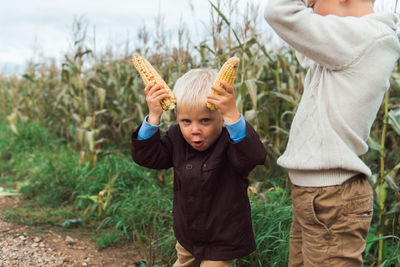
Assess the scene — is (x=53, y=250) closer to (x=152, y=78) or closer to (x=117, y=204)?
(x=117, y=204)

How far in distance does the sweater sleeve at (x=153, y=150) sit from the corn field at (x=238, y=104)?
102cm

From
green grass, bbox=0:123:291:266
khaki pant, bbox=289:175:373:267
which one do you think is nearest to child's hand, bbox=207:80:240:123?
khaki pant, bbox=289:175:373:267

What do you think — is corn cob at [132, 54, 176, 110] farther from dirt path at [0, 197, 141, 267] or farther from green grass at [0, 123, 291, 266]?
dirt path at [0, 197, 141, 267]

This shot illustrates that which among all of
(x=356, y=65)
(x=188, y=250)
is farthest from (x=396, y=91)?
(x=188, y=250)

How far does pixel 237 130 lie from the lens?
156 cm

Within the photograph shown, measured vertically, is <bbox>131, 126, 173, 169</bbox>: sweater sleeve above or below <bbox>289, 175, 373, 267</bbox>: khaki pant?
above

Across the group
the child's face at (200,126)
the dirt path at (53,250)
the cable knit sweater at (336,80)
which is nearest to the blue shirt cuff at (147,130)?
the child's face at (200,126)

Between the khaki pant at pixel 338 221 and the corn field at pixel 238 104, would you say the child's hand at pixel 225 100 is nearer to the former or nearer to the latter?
the khaki pant at pixel 338 221

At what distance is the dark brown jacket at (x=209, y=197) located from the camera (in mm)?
1729

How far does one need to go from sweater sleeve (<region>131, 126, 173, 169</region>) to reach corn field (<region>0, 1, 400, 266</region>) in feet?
3.34

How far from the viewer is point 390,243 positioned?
106 inches

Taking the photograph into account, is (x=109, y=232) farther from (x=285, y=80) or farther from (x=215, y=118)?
(x=285, y=80)

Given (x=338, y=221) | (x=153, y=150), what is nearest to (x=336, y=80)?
(x=338, y=221)

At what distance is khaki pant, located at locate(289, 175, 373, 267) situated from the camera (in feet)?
5.05
